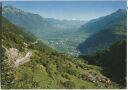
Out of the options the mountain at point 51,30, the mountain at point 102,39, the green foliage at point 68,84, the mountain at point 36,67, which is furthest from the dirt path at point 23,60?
the mountain at point 102,39

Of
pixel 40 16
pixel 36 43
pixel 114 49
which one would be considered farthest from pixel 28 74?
pixel 114 49

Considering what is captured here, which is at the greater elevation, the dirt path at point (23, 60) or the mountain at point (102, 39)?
the mountain at point (102, 39)

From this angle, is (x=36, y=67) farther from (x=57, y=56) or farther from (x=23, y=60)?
(x=57, y=56)

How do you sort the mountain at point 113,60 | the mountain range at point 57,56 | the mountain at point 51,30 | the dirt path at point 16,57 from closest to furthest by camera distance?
1. the mountain at point 113,60
2. the mountain range at point 57,56
3. the dirt path at point 16,57
4. the mountain at point 51,30

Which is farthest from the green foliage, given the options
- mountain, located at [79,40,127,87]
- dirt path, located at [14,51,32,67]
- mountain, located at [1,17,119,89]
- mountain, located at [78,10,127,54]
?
dirt path, located at [14,51,32,67]

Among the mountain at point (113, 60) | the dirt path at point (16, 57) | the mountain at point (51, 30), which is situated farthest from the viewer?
the mountain at point (51, 30)

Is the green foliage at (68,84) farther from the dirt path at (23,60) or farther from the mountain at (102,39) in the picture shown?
the dirt path at (23,60)

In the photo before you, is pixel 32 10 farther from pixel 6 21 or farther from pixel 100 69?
pixel 100 69
